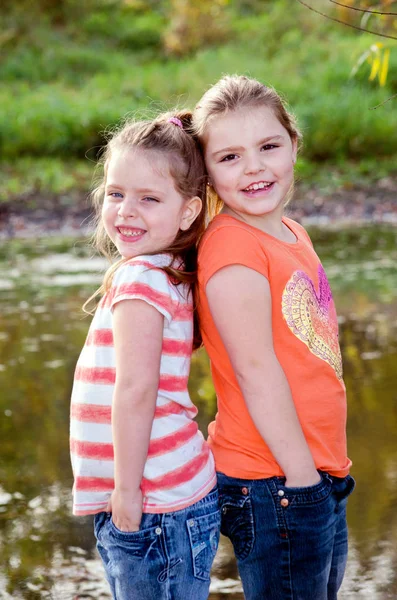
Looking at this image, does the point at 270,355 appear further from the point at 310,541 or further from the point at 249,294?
the point at 310,541

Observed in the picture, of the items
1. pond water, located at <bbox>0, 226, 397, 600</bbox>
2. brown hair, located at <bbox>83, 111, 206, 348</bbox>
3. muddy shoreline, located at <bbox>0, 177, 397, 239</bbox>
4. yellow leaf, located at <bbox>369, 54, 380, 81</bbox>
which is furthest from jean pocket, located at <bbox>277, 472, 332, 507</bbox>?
muddy shoreline, located at <bbox>0, 177, 397, 239</bbox>

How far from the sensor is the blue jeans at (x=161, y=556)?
165 cm

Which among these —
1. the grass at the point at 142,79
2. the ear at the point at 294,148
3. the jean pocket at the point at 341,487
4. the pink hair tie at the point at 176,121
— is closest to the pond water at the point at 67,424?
the jean pocket at the point at 341,487

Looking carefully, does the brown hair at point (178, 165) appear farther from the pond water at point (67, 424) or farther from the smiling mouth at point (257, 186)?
the pond water at point (67, 424)

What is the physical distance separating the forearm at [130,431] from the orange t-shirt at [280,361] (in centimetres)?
21

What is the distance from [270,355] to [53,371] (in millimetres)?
2961

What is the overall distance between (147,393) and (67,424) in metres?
2.23

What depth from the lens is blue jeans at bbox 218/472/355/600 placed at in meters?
1.72

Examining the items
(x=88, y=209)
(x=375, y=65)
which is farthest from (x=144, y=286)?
(x=88, y=209)

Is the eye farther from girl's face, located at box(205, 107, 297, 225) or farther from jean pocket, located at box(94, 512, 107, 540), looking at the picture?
jean pocket, located at box(94, 512, 107, 540)

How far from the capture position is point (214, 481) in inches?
69.8

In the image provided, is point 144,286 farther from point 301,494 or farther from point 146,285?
point 301,494

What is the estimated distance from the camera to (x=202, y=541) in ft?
5.58

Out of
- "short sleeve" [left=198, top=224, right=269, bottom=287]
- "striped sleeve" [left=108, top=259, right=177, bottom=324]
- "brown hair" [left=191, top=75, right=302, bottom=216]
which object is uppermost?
"brown hair" [left=191, top=75, right=302, bottom=216]
